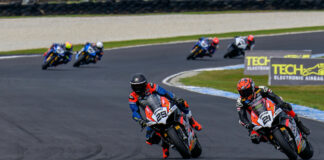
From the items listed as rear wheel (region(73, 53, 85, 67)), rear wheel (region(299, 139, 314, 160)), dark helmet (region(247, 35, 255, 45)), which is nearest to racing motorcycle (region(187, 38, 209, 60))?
dark helmet (region(247, 35, 255, 45))

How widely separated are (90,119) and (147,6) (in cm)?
3391

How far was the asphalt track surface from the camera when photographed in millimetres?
9281

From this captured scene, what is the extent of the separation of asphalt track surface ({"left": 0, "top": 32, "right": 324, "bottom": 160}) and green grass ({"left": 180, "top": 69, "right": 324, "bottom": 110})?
1.55 metres

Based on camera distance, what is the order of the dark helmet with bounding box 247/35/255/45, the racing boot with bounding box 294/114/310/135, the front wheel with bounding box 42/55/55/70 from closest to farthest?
the racing boot with bounding box 294/114/310/135, the front wheel with bounding box 42/55/55/70, the dark helmet with bounding box 247/35/255/45

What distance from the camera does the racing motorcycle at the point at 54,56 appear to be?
25422 mm

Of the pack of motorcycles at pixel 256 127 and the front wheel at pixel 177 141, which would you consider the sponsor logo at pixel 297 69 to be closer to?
the pack of motorcycles at pixel 256 127

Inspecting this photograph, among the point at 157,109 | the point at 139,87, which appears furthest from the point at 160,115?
the point at 139,87

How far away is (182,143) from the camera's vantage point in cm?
840

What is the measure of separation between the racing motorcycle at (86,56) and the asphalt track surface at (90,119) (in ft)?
1.04

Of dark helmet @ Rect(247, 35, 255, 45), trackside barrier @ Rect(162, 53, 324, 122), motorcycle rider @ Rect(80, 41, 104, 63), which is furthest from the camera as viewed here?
dark helmet @ Rect(247, 35, 255, 45)

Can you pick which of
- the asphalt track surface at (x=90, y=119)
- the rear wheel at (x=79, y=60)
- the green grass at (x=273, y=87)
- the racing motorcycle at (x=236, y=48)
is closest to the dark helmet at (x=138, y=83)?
the asphalt track surface at (x=90, y=119)

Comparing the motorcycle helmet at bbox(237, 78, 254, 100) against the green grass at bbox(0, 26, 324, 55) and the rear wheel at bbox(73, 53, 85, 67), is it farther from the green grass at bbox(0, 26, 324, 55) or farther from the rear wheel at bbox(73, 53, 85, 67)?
the green grass at bbox(0, 26, 324, 55)

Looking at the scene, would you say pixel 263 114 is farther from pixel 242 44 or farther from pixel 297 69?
pixel 242 44

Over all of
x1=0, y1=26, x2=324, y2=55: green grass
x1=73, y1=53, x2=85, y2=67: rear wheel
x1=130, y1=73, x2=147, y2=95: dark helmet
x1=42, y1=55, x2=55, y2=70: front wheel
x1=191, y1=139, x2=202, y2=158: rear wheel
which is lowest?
x1=0, y1=26, x2=324, y2=55: green grass
